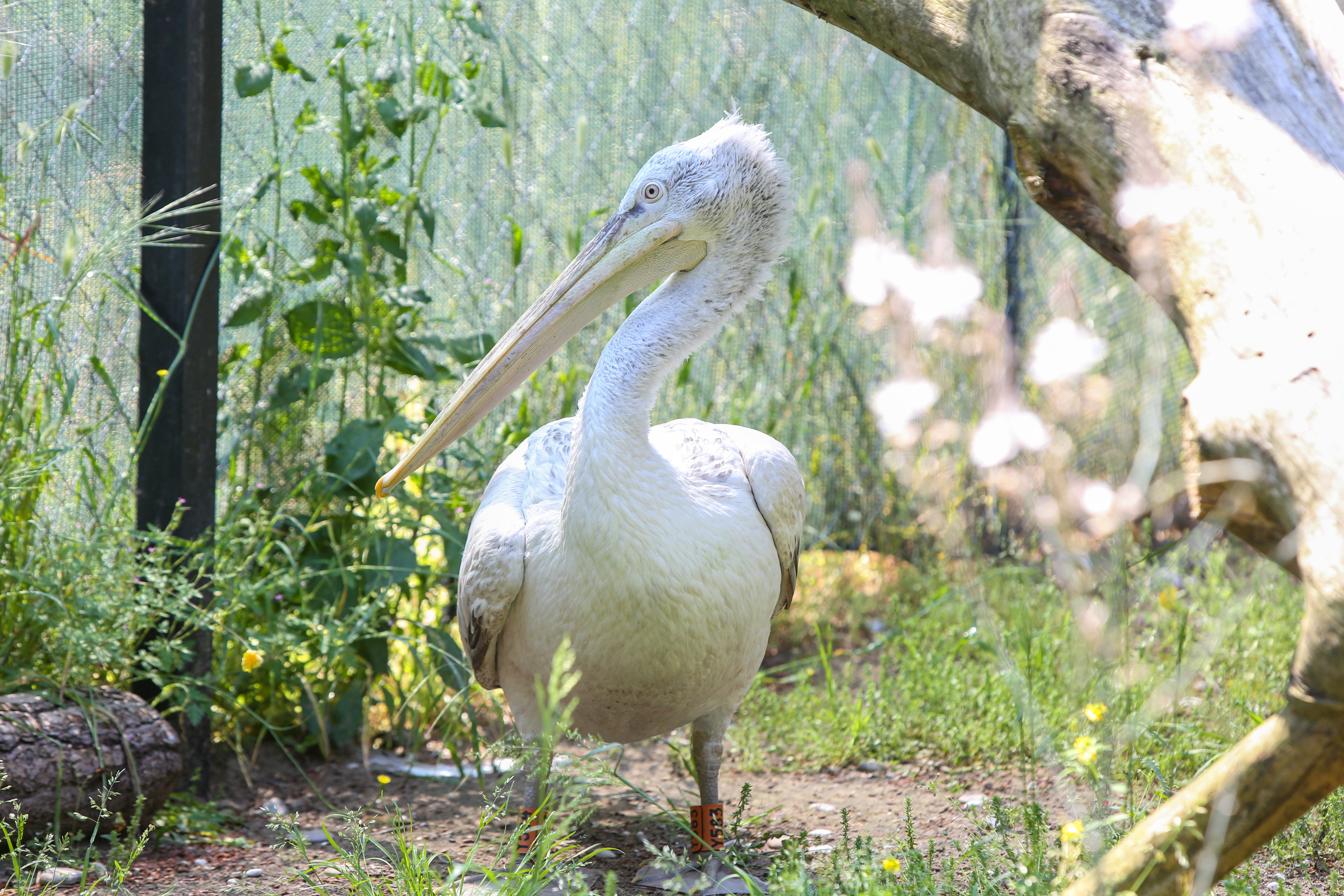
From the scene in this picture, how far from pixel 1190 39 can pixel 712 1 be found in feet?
11.1

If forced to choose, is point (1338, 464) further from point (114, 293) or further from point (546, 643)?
point (114, 293)

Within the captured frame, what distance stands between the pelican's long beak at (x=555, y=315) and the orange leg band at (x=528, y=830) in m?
0.89

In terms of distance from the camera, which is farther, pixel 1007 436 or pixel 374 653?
pixel 374 653

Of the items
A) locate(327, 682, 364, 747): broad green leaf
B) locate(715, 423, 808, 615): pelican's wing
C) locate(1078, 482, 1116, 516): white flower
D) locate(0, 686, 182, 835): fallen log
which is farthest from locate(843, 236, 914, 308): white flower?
locate(327, 682, 364, 747): broad green leaf

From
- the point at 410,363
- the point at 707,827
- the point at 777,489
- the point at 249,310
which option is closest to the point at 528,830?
the point at 707,827

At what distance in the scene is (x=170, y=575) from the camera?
10.3 ft

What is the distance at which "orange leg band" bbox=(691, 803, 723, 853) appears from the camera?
2902 mm

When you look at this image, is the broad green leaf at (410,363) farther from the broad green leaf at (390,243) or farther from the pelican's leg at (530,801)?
the pelican's leg at (530,801)

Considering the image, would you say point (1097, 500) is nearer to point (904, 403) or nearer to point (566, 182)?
point (904, 403)

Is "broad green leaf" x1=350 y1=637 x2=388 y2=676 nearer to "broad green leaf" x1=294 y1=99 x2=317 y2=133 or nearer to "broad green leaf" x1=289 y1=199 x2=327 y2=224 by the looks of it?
"broad green leaf" x1=289 y1=199 x2=327 y2=224

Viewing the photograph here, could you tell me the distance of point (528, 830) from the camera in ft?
8.11

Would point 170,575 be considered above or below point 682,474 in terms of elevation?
below

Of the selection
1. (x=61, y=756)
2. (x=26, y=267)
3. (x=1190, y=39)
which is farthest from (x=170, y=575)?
(x=1190, y=39)

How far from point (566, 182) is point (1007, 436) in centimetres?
319
